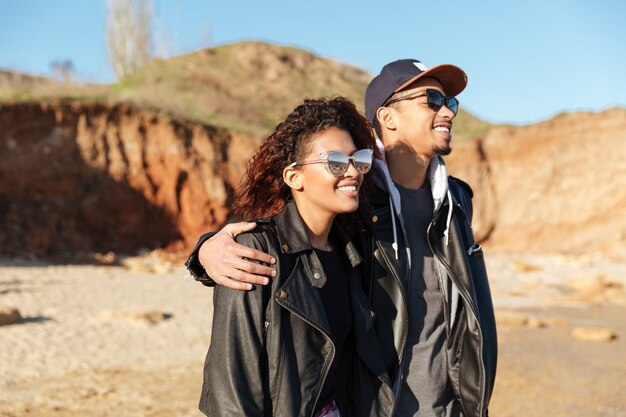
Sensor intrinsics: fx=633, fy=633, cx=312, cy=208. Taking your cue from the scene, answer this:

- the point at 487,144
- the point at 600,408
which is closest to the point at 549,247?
the point at 487,144

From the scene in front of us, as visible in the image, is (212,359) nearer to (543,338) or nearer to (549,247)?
(543,338)

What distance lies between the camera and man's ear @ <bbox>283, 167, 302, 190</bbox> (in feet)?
7.95

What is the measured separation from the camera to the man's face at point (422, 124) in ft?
9.52

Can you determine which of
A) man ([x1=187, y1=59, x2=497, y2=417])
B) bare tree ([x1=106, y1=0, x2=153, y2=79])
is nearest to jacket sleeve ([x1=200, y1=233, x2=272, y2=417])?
man ([x1=187, y1=59, x2=497, y2=417])

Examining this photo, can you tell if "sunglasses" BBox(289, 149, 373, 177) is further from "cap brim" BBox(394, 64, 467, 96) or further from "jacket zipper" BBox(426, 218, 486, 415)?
"cap brim" BBox(394, 64, 467, 96)

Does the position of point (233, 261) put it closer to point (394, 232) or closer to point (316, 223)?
point (316, 223)

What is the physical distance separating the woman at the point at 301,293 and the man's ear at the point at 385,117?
0.95 ft

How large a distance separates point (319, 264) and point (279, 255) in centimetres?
17

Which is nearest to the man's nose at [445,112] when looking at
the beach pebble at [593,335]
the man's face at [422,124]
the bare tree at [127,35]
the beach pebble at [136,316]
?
the man's face at [422,124]

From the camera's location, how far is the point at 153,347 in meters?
8.41

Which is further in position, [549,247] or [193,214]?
[549,247]

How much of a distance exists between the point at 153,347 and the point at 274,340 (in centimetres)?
681

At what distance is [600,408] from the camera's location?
643 centimetres

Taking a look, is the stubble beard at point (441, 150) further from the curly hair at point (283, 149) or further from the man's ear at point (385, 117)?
the curly hair at point (283, 149)
